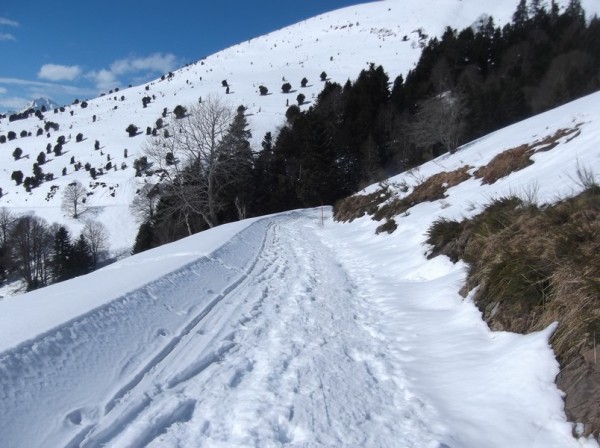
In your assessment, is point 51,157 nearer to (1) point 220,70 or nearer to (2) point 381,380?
(1) point 220,70

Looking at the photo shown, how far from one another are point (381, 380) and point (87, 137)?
93.7m

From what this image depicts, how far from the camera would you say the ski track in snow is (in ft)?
8.66

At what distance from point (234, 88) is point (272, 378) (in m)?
90.2

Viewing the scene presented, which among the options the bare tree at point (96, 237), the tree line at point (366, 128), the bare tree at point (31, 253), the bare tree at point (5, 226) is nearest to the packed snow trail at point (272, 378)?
the tree line at point (366, 128)

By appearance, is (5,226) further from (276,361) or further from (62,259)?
(276,361)

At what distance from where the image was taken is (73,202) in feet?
187

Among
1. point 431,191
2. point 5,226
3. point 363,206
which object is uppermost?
point 5,226

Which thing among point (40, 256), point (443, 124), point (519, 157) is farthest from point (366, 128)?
point (40, 256)

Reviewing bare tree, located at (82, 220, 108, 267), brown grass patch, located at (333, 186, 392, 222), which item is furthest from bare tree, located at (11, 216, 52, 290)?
brown grass patch, located at (333, 186, 392, 222)

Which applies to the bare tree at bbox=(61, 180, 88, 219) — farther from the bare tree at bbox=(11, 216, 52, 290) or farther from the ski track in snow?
the ski track in snow

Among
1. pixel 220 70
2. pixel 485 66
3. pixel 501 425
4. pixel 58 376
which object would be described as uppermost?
pixel 220 70

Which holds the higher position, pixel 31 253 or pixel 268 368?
pixel 31 253

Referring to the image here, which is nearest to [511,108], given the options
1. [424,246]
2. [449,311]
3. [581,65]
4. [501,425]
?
[581,65]

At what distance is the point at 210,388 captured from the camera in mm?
3236
